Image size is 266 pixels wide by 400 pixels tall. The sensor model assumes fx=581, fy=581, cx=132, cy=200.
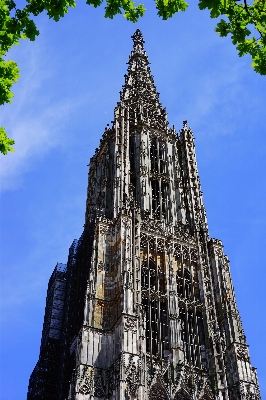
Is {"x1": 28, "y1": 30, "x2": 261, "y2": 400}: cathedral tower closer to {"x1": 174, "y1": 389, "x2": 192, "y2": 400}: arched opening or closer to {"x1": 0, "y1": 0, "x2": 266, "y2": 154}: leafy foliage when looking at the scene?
{"x1": 174, "y1": 389, "x2": 192, "y2": 400}: arched opening

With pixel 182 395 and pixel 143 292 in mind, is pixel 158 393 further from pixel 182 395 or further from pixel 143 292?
pixel 143 292

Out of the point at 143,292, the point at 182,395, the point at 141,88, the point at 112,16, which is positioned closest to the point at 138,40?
the point at 141,88

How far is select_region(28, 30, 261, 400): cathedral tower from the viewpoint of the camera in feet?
85.4

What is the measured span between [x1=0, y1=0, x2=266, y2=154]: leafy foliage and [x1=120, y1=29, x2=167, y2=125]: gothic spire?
32.7 metres

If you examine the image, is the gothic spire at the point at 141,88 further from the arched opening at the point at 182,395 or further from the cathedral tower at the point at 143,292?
the arched opening at the point at 182,395

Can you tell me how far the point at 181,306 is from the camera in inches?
1214

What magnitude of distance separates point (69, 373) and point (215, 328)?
322 inches

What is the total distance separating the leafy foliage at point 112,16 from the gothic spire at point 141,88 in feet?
107

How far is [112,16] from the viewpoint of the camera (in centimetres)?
1189

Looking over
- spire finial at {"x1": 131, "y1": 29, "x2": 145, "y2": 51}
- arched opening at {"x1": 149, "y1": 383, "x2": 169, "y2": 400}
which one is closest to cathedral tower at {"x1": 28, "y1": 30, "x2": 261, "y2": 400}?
arched opening at {"x1": 149, "y1": 383, "x2": 169, "y2": 400}

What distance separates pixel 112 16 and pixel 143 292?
66.7 feet

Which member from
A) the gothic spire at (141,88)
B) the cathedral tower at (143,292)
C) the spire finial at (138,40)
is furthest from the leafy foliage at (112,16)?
the spire finial at (138,40)

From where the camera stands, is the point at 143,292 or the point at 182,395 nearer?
the point at 182,395

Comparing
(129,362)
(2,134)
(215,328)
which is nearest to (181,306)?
(215,328)
